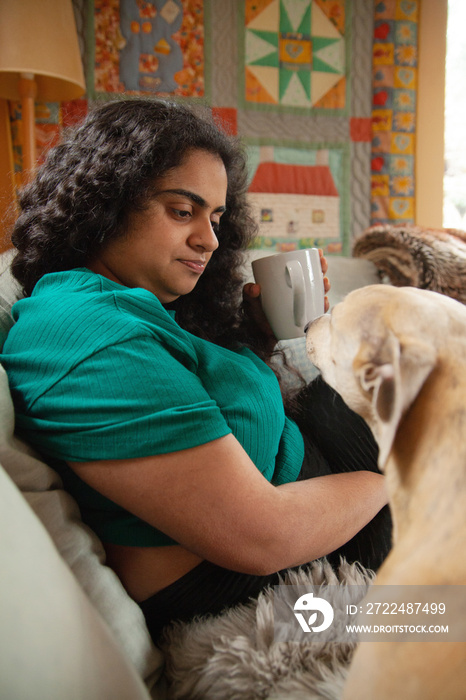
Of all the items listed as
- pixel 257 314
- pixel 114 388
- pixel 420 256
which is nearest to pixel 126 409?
pixel 114 388

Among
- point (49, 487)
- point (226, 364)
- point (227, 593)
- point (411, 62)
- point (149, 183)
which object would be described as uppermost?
point (411, 62)

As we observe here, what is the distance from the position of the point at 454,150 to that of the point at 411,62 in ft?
1.65

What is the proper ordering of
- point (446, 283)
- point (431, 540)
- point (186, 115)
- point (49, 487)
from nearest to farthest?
point (431, 540) → point (49, 487) → point (186, 115) → point (446, 283)

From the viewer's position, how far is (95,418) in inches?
23.0

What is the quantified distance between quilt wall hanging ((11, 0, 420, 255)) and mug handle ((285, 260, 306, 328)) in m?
1.24

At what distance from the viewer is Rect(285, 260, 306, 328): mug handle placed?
901 mm

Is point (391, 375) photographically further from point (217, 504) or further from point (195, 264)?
point (195, 264)

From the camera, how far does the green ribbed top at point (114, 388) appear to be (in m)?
0.58

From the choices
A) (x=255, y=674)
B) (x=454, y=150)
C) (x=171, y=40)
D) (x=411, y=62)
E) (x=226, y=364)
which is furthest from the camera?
(x=454, y=150)

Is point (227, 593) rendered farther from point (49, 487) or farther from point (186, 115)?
point (186, 115)

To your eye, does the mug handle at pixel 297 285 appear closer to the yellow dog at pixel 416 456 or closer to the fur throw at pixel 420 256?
the yellow dog at pixel 416 456

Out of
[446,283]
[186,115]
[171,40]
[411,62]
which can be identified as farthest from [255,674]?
[411,62]
